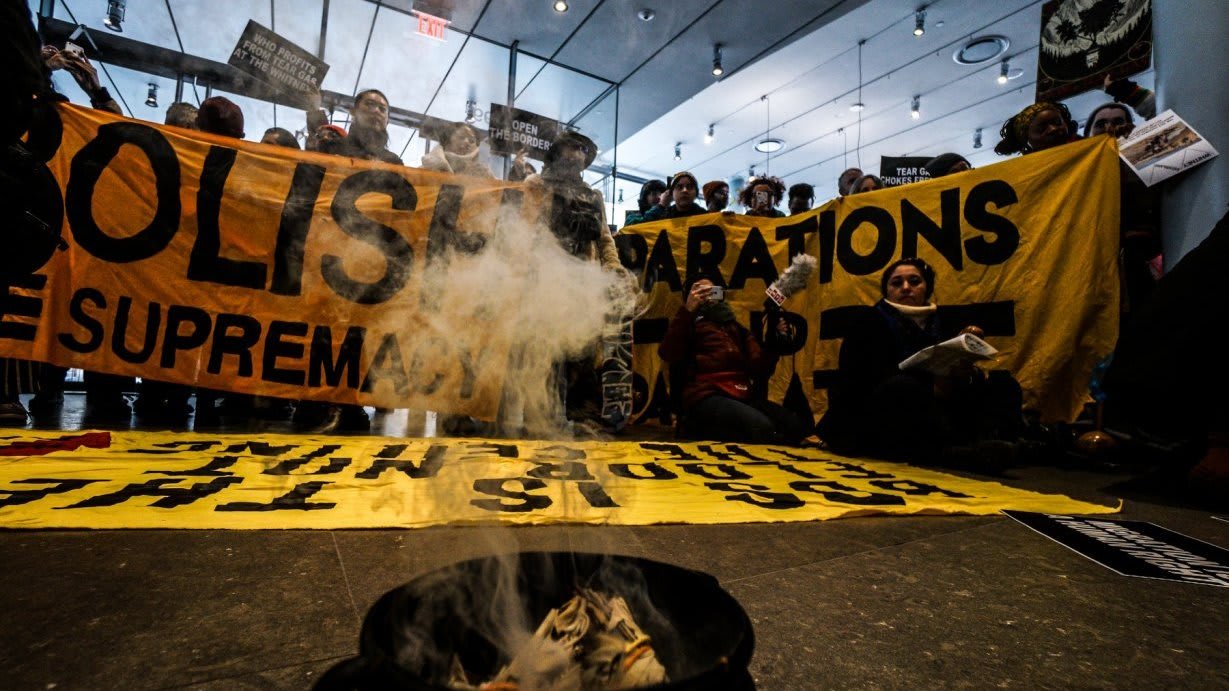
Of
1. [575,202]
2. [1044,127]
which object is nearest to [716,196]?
[1044,127]

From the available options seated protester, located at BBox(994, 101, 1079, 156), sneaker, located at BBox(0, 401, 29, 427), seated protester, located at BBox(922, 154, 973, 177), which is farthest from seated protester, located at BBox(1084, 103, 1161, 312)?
sneaker, located at BBox(0, 401, 29, 427)

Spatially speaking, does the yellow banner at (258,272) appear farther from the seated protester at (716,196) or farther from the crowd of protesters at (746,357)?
the seated protester at (716,196)

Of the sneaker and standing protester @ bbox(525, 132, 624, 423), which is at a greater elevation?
standing protester @ bbox(525, 132, 624, 423)

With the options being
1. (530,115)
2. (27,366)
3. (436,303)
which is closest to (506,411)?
(436,303)

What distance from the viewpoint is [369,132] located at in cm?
353

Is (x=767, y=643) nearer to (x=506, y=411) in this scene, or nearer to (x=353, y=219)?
(x=506, y=411)

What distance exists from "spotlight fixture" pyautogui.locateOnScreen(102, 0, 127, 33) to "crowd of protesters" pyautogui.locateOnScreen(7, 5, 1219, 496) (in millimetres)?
402

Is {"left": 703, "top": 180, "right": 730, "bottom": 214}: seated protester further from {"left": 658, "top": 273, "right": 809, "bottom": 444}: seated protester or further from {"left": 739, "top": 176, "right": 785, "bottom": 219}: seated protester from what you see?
{"left": 658, "top": 273, "right": 809, "bottom": 444}: seated protester

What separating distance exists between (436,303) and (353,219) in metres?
0.83

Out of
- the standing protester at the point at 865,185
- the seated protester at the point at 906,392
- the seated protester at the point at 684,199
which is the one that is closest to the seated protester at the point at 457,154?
the seated protester at the point at 684,199

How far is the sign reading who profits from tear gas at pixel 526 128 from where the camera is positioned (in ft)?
7.75

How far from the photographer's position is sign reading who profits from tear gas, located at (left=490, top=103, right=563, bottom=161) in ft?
7.75

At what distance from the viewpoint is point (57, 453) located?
234 cm

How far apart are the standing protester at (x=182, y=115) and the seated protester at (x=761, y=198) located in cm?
435
